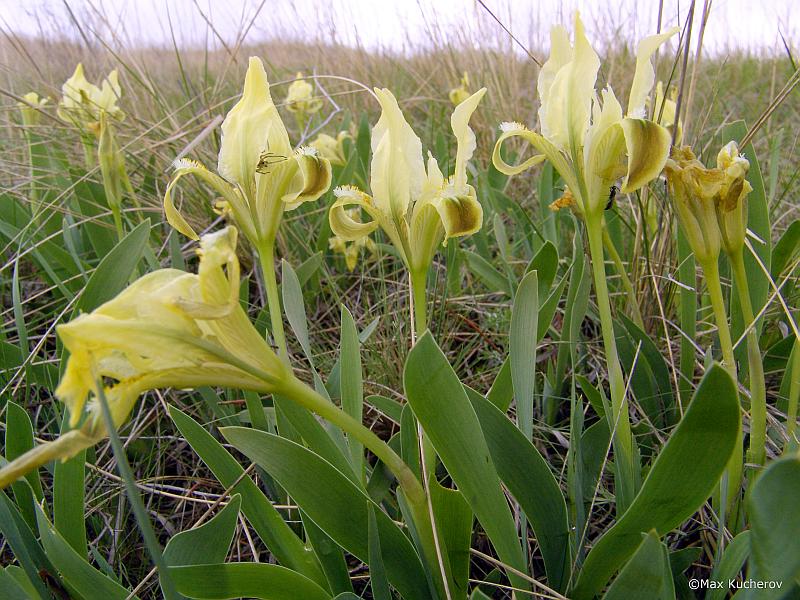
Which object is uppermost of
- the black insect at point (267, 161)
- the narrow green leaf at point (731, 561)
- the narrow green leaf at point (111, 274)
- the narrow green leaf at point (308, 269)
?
the black insect at point (267, 161)

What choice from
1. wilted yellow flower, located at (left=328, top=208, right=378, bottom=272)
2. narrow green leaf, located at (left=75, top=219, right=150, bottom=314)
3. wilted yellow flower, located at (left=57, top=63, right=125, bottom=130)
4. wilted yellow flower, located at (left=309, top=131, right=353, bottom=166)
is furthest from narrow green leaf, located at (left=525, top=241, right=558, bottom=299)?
wilted yellow flower, located at (left=57, top=63, right=125, bottom=130)

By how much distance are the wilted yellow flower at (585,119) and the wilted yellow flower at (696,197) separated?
0.23 feet

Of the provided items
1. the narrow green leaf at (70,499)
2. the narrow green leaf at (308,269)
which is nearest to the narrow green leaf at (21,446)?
the narrow green leaf at (70,499)

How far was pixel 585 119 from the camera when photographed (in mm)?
852

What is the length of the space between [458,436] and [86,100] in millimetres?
2089

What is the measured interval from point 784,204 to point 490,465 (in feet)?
5.98

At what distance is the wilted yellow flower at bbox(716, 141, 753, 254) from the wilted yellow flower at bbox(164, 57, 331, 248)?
1.77ft

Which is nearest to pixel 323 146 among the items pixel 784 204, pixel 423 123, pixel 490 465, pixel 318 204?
pixel 318 204

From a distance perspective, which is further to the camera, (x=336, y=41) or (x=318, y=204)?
(x=336, y=41)

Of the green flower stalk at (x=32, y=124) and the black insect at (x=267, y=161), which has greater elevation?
the green flower stalk at (x=32, y=124)

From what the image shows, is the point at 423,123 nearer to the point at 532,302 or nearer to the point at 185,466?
the point at 185,466

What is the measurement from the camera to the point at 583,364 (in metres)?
1.47

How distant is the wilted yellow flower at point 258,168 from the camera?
0.94m

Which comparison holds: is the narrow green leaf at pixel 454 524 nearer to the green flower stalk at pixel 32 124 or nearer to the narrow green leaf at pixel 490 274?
the narrow green leaf at pixel 490 274
